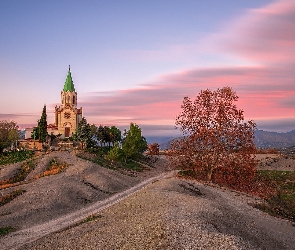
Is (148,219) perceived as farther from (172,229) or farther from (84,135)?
(84,135)

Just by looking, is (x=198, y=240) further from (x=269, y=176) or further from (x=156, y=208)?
(x=269, y=176)

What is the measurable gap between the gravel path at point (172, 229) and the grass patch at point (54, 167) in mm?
28847

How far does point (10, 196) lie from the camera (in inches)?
1791

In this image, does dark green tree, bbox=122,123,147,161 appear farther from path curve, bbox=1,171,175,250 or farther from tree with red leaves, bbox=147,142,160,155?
path curve, bbox=1,171,175,250

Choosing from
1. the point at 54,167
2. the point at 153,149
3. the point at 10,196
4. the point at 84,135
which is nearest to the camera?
the point at 10,196

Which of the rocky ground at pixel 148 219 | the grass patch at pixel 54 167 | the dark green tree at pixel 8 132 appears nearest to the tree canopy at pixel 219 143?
the rocky ground at pixel 148 219

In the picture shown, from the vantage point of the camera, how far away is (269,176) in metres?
70.6

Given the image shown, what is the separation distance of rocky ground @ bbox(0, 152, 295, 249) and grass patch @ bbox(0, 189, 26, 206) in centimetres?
112

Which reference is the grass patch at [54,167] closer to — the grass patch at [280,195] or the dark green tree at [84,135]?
the dark green tree at [84,135]

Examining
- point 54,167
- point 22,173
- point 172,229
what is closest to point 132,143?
point 54,167

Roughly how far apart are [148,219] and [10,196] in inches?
1044

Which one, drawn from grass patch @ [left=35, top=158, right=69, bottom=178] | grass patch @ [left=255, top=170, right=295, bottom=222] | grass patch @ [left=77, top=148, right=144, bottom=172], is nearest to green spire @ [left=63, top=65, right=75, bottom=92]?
grass patch @ [left=77, top=148, right=144, bottom=172]

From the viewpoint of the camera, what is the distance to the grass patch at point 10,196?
1722 inches

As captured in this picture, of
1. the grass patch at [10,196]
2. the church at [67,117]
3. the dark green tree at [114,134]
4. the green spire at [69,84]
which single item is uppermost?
the green spire at [69,84]
